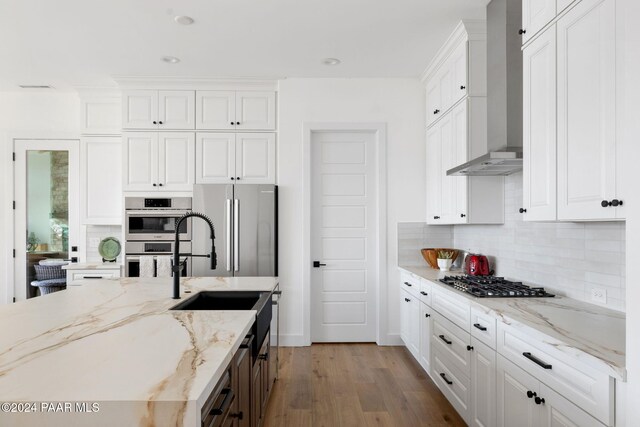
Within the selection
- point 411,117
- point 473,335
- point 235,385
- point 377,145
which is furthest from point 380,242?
point 235,385

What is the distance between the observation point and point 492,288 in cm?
252

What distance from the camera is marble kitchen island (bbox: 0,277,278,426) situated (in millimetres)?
914

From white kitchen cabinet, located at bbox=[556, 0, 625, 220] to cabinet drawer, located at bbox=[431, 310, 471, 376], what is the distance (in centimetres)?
102

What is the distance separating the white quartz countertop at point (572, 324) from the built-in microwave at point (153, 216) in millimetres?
3032

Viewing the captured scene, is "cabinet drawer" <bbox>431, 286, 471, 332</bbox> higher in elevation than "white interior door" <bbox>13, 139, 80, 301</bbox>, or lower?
lower

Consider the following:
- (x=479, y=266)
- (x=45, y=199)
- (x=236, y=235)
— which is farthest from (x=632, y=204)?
(x=45, y=199)

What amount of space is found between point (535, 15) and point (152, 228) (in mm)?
3837

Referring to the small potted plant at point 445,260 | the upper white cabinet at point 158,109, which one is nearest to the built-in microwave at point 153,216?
the upper white cabinet at point 158,109

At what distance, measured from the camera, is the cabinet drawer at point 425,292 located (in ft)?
10.5

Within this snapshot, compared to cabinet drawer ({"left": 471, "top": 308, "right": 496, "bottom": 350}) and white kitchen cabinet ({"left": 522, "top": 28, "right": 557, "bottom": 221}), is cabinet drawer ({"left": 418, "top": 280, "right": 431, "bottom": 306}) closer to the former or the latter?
cabinet drawer ({"left": 471, "top": 308, "right": 496, "bottom": 350})

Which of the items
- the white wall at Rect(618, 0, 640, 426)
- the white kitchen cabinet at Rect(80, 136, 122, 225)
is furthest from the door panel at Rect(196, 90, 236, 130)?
the white wall at Rect(618, 0, 640, 426)

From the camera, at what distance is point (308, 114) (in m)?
4.30

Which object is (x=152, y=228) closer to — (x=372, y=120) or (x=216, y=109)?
(x=216, y=109)

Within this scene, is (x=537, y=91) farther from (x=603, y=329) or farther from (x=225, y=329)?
(x=225, y=329)
